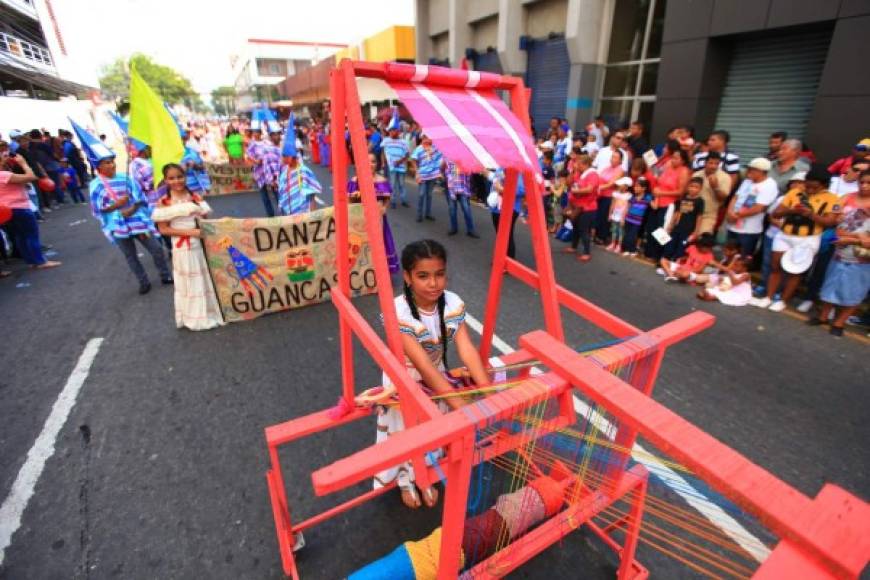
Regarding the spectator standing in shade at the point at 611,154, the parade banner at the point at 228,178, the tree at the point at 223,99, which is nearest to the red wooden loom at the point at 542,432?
the spectator standing in shade at the point at 611,154

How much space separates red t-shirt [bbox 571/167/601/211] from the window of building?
17.6 feet

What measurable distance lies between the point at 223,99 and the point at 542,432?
123m

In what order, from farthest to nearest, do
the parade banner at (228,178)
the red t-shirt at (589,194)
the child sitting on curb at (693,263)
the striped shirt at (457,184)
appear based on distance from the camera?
the parade banner at (228,178), the striped shirt at (457,184), the red t-shirt at (589,194), the child sitting on curb at (693,263)

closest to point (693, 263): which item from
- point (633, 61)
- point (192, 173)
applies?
point (633, 61)

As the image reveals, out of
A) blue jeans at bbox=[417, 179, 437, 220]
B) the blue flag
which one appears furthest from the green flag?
blue jeans at bbox=[417, 179, 437, 220]

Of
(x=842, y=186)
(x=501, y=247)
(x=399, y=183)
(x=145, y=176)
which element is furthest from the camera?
(x=399, y=183)

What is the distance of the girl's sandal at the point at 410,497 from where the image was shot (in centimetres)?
267

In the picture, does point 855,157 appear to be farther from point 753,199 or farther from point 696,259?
point 696,259

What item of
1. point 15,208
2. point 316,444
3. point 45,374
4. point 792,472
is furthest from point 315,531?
point 15,208

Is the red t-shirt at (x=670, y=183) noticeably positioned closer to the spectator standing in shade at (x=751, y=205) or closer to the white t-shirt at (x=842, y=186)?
the spectator standing in shade at (x=751, y=205)

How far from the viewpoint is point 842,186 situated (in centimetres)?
520

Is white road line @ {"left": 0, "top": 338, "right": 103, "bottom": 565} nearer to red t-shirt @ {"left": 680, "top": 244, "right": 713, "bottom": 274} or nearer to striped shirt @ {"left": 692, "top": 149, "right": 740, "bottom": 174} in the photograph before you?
red t-shirt @ {"left": 680, "top": 244, "right": 713, "bottom": 274}

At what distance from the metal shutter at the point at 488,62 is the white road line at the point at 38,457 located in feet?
52.5

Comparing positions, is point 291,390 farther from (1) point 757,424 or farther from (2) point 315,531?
(1) point 757,424
